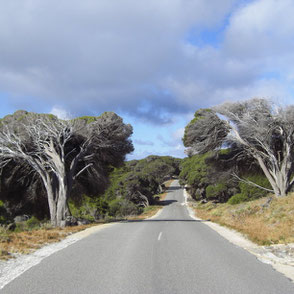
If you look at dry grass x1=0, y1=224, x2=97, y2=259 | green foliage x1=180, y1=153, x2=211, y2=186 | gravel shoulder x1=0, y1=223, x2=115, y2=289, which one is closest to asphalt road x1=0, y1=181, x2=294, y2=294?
gravel shoulder x1=0, y1=223, x2=115, y2=289

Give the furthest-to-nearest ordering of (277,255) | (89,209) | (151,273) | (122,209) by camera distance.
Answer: (122,209) < (89,209) < (277,255) < (151,273)

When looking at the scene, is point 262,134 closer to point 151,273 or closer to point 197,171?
point 151,273

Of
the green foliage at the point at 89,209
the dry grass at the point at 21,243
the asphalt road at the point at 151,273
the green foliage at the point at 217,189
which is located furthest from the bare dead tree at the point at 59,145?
the green foliage at the point at 217,189

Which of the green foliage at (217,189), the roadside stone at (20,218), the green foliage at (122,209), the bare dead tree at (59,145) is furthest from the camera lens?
the green foliage at (122,209)

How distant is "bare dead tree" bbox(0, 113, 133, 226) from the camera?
20688 millimetres

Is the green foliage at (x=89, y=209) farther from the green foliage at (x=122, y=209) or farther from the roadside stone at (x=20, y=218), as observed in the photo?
the green foliage at (x=122, y=209)

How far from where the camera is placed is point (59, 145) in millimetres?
21047

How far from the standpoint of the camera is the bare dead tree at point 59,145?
20.7 metres

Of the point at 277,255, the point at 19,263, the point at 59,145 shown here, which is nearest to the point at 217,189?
the point at 59,145

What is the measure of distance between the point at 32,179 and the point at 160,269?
19806 millimetres

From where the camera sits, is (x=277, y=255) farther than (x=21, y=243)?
No

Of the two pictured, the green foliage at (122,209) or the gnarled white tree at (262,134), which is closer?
the gnarled white tree at (262,134)

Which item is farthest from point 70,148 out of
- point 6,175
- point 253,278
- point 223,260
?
point 253,278

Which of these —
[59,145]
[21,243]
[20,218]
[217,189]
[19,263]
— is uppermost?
[59,145]
